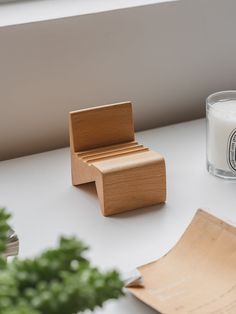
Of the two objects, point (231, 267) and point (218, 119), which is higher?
point (218, 119)

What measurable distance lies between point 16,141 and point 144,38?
0.25m

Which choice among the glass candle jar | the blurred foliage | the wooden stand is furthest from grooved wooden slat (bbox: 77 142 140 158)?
the blurred foliage

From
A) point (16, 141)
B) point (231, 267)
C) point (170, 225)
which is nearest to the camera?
point (231, 267)

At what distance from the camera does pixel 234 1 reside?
1263 millimetres

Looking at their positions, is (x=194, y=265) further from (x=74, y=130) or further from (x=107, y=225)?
(x=74, y=130)

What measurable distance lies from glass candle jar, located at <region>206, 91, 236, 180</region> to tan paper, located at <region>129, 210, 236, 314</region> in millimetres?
181

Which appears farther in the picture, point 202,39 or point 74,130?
point 202,39

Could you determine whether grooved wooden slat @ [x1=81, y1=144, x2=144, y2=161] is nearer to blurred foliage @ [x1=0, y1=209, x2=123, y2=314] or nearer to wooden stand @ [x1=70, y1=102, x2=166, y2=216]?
wooden stand @ [x1=70, y1=102, x2=166, y2=216]

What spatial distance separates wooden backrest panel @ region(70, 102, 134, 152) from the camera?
1.05 meters

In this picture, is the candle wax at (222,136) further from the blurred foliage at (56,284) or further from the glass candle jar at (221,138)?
the blurred foliage at (56,284)

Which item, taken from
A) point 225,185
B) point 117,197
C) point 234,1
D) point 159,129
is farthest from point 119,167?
point 234,1

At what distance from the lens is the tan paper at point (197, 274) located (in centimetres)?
80

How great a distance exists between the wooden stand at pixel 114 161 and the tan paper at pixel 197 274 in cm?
11

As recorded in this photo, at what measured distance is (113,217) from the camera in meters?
1.00
